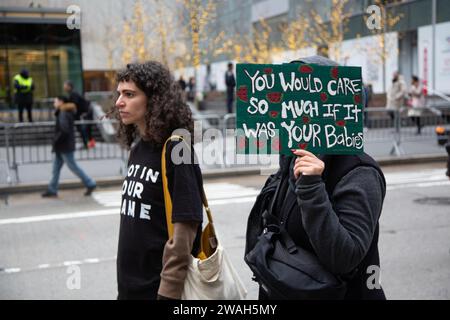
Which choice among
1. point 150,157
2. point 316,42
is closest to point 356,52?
point 316,42

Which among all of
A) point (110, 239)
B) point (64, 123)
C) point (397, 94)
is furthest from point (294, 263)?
point (397, 94)

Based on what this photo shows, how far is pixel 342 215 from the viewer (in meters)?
1.98

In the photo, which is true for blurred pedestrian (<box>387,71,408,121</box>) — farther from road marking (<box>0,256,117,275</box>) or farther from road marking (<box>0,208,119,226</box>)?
road marking (<box>0,256,117,275</box>)

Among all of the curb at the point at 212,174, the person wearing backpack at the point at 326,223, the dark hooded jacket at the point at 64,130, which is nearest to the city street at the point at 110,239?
the curb at the point at 212,174

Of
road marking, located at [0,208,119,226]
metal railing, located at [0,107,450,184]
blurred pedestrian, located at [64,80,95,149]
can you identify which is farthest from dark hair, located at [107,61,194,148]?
blurred pedestrian, located at [64,80,95,149]

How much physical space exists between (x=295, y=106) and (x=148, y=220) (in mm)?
851

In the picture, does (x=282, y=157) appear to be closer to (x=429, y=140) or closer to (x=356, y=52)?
(x=429, y=140)

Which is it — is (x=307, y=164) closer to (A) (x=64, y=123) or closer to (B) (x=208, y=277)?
(B) (x=208, y=277)

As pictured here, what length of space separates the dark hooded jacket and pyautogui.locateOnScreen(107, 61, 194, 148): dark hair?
23.8 ft

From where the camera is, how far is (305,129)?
6.74ft

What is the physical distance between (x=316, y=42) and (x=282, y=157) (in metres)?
20.9

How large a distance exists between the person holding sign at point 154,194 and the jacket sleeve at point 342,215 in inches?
25.3

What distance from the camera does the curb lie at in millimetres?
10675

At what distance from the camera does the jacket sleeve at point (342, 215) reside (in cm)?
191
